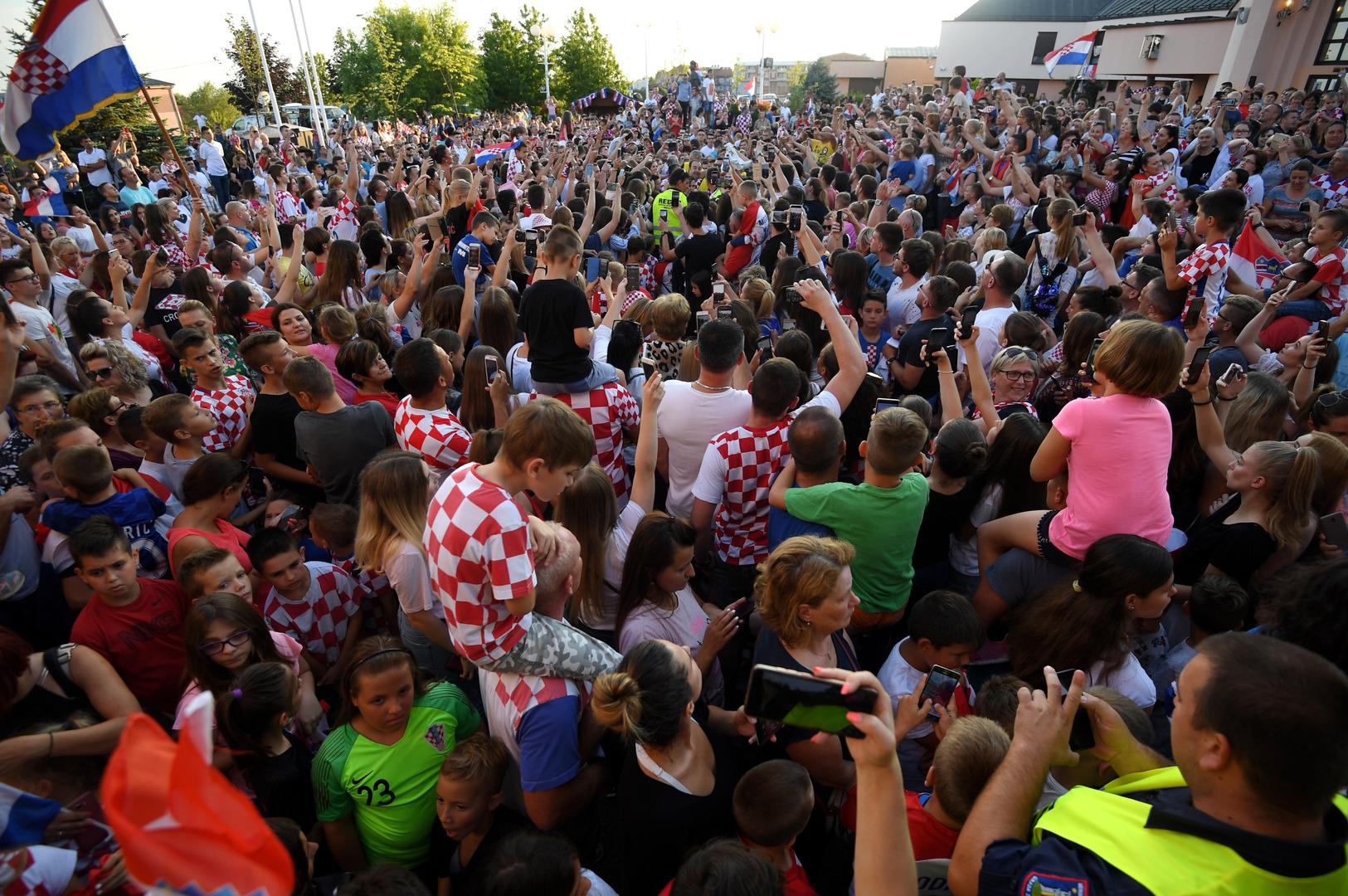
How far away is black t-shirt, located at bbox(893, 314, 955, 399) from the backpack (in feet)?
6.56

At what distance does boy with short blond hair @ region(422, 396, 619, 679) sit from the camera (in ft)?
7.22

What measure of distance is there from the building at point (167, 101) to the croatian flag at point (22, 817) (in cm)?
4113

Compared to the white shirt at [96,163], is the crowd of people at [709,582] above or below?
below

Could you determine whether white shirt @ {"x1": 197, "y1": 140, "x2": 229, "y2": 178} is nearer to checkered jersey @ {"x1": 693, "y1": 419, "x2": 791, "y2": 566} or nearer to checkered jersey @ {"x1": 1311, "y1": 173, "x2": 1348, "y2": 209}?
checkered jersey @ {"x1": 693, "y1": 419, "x2": 791, "y2": 566}

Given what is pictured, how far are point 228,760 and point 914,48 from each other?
324ft

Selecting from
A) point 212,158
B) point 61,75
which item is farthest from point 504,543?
point 212,158

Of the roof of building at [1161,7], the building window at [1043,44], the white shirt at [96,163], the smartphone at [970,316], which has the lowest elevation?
the smartphone at [970,316]

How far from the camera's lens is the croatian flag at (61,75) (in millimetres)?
6945

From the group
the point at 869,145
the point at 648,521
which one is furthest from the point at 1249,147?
the point at 648,521

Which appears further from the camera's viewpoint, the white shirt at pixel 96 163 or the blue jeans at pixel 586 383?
the white shirt at pixel 96 163

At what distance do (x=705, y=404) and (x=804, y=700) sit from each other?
7.11ft

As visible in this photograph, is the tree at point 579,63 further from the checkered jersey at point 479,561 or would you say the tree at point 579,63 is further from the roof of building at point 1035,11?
the checkered jersey at point 479,561

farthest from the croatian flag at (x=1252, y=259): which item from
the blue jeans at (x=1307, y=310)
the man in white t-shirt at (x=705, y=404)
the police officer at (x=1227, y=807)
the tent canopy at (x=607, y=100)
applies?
the tent canopy at (x=607, y=100)

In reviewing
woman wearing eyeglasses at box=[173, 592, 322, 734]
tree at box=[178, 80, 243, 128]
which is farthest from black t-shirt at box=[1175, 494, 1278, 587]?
tree at box=[178, 80, 243, 128]
